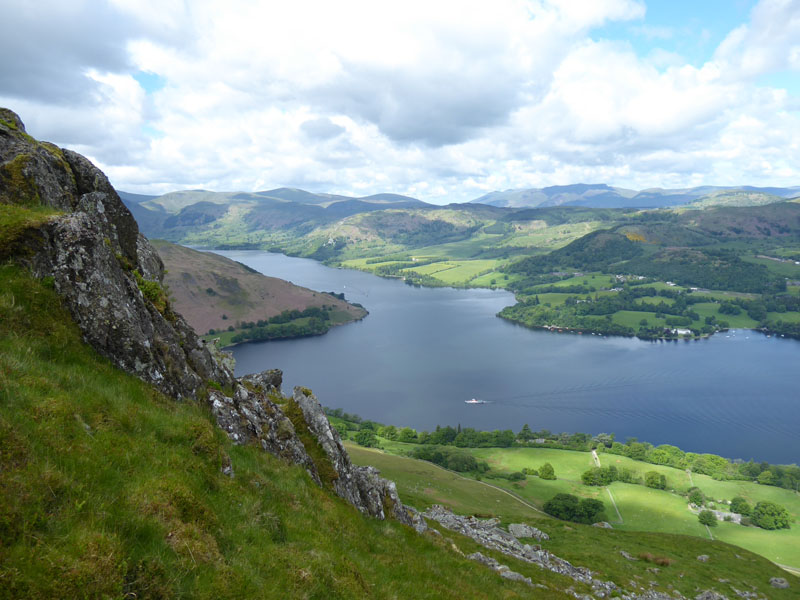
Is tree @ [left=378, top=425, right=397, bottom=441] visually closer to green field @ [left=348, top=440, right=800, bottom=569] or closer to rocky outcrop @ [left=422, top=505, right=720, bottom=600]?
green field @ [left=348, top=440, right=800, bottom=569]

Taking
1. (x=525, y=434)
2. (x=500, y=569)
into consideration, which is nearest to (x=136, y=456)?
(x=500, y=569)

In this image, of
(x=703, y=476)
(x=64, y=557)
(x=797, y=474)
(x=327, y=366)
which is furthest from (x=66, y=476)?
Result: (x=327, y=366)

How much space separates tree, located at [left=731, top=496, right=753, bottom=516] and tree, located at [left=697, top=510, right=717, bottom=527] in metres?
12.7

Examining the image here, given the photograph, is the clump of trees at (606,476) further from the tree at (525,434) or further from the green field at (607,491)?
the tree at (525,434)

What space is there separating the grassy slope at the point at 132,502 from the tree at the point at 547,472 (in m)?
104

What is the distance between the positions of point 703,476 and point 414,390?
8923 cm

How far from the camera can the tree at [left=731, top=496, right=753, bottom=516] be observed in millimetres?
97125

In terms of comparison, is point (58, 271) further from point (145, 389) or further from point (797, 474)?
point (797, 474)

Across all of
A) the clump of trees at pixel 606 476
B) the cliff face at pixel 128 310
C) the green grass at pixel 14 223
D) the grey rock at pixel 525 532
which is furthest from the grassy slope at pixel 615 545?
the green grass at pixel 14 223

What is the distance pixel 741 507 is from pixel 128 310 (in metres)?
131

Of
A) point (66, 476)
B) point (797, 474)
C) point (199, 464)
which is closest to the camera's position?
point (66, 476)

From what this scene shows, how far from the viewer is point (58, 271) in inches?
456

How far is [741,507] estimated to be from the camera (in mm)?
97812

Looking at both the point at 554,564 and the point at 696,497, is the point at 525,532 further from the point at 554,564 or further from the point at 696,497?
the point at 696,497
